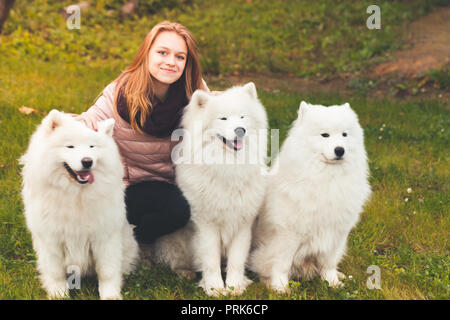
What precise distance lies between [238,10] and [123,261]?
8.77 meters

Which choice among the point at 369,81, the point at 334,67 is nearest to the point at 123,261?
the point at 369,81

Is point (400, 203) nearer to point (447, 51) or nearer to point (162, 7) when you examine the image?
point (447, 51)

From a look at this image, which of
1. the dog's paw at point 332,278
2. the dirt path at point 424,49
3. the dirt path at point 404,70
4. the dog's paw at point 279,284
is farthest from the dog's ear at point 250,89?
the dirt path at point 424,49

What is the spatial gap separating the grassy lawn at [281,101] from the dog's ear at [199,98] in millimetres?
1240

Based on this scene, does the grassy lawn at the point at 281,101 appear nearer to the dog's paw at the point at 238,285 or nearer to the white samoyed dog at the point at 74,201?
the dog's paw at the point at 238,285

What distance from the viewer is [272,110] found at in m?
6.01

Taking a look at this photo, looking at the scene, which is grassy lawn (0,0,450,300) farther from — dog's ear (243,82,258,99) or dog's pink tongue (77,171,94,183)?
dog's ear (243,82,258,99)

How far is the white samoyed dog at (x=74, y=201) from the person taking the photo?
7.45ft

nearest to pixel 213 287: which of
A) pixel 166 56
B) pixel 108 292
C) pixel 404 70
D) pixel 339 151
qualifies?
pixel 108 292

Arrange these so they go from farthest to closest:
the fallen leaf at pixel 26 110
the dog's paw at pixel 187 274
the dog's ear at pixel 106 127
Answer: the fallen leaf at pixel 26 110 → the dog's paw at pixel 187 274 → the dog's ear at pixel 106 127

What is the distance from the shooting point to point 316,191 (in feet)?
8.96

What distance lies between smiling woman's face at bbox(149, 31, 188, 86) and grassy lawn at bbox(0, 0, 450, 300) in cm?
139

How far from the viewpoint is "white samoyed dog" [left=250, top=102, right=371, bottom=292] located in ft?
8.77

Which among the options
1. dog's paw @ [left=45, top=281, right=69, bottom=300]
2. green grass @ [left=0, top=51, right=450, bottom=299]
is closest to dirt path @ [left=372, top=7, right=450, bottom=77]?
green grass @ [left=0, top=51, right=450, bottom=299]
